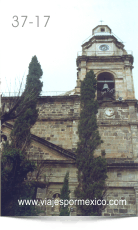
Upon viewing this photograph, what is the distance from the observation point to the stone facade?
16438mm

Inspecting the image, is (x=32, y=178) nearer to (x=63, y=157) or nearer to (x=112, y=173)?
(x=63, y=157)

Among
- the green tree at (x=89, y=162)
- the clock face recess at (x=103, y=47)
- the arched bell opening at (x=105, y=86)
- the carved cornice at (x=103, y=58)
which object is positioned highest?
the clock face recess at (x=103, y=47)

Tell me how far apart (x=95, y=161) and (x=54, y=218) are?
479 centimetres

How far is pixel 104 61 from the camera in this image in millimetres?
22875

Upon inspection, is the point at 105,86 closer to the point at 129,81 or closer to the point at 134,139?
the point at 129,81

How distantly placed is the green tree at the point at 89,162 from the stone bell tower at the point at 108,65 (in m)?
3.19

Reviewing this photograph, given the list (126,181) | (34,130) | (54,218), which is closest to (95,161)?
(126,181)

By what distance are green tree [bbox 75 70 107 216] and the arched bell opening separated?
2454 millimetres

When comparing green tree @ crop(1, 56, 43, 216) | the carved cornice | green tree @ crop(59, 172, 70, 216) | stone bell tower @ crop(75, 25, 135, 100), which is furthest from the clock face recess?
green tree @ crop(59, 172, 70, 216)

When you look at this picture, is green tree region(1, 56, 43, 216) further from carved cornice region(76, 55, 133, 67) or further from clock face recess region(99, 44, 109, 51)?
clock face recess region(99, 44, 109, 51)

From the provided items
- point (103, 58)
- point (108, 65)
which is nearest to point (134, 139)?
point (108, 65)

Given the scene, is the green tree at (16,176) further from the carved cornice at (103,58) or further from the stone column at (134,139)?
the carved cornice at (103,58)

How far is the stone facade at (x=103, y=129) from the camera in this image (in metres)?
16.4

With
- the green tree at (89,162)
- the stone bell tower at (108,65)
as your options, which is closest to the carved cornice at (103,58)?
the stone bell tower at (108,65)
